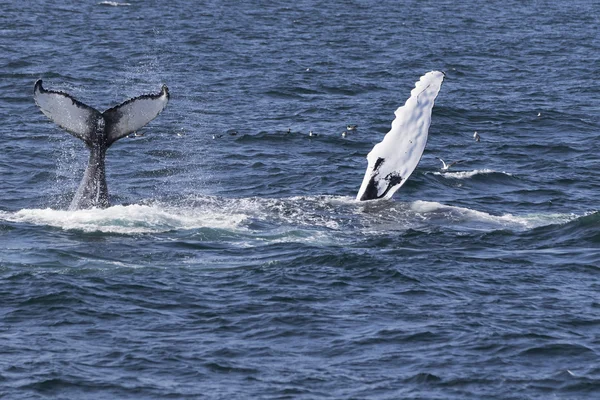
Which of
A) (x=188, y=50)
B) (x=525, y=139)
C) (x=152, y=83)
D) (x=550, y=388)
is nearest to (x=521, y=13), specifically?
(x=188, y=50)

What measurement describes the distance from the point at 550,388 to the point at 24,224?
29.9 ft

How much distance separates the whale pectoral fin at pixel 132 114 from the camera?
17656 millimetres

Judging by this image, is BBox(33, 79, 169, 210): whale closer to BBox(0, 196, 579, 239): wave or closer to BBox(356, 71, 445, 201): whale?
BBox(0, 196, 579, 239): wave

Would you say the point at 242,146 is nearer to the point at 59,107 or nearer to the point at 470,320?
the point at 59,107

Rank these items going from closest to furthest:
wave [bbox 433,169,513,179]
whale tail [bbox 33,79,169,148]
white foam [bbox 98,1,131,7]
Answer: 1. whale tail [bbox 33,79,169,148]
2. wave [bbox 433,169,513,179]
3. white foam [bbox 98,1,131,7]

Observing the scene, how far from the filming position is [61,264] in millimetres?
16797

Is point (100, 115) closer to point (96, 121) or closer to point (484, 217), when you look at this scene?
Result: point (96, 121)

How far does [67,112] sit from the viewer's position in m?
17.7

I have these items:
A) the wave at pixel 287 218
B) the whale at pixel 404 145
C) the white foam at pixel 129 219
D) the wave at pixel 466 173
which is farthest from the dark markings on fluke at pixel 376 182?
the wave at pixel 466 173

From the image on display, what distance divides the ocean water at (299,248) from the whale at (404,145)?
0.45 meters

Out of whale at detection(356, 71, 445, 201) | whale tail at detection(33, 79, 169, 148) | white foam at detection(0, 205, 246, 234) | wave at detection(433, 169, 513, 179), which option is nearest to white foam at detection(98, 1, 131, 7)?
wave at detection(433, 169, 513, 179)

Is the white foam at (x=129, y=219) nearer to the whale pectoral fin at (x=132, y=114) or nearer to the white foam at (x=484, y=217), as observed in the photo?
the whale pectoral fin at (x=132, y=114)

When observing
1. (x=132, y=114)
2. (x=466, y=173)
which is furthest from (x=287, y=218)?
(x=466, y=173)

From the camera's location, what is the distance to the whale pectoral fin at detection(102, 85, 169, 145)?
1766cm
